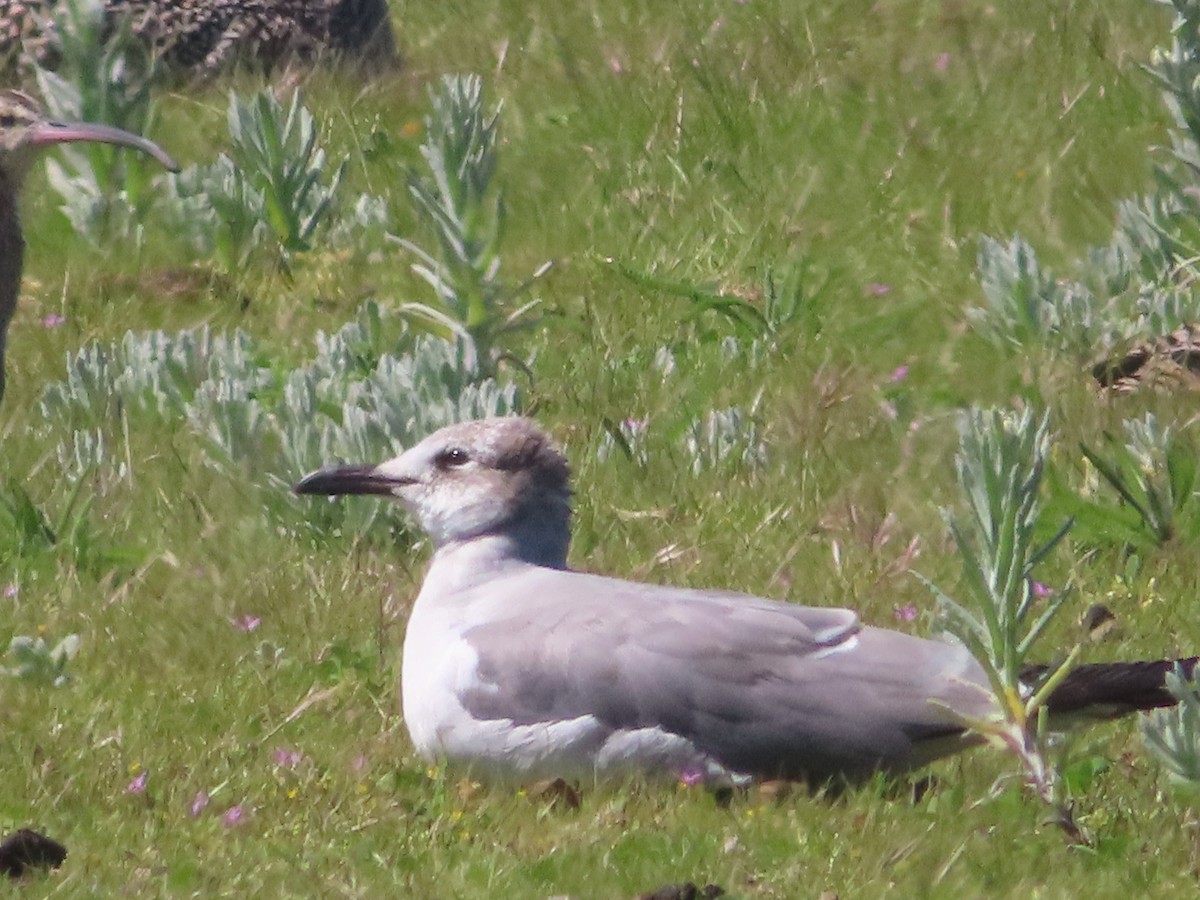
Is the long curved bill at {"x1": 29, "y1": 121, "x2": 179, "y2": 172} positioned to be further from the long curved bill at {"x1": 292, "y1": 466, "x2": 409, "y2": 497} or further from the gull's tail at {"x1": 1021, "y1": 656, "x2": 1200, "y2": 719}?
the gull's tail at {"x1": 1021, "y1": 656, "x2": 1200, "y2": 719}

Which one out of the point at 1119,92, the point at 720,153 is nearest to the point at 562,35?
the point at 720,153

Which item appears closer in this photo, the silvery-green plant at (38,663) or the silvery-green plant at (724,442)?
the silvery-green plant at (38,663)

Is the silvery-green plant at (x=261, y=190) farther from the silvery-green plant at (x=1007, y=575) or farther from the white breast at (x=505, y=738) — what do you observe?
the silvery-green plant at (x=1007, y=575)

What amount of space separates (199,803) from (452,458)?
44.6 inches

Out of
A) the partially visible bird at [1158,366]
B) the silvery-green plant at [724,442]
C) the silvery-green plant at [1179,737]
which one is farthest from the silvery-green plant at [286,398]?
the silvery-green plant at [1179,737]

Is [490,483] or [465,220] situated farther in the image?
[465,220]

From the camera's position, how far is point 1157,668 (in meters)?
4.67

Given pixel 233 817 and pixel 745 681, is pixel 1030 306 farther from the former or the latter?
pixel 233 817

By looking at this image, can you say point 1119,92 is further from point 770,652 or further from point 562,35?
point 770,652

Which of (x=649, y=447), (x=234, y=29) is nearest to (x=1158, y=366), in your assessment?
(x=649, y=447)

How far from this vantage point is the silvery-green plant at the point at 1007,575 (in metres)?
4.52

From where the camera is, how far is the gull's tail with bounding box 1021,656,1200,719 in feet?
15.3

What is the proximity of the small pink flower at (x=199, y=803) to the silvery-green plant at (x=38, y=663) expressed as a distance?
0.81m

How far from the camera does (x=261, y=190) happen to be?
8.82m
